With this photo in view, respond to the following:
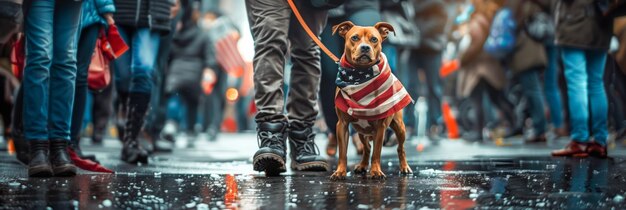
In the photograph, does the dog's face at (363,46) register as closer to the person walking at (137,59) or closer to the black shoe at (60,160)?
the black shoe at (60,160)

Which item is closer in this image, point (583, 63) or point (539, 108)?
point (583, 63)

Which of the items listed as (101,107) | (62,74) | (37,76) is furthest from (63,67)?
(101,107)

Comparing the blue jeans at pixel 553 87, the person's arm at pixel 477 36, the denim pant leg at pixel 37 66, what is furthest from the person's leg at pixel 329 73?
the person's arm at pixel 477 36

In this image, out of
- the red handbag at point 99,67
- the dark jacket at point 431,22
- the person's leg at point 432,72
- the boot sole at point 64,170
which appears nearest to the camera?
the boot sole at point 64,170

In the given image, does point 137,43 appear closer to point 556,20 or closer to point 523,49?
point 556,20

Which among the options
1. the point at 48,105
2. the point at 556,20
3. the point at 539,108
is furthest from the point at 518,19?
the point at 48,105

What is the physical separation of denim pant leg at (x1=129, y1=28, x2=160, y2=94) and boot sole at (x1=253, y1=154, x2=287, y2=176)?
7.12 ft

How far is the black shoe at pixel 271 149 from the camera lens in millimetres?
5113

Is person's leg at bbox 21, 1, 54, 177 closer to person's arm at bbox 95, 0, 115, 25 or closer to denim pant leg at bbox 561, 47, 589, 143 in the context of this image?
person's arm at bbox 95, 0, 115, 25

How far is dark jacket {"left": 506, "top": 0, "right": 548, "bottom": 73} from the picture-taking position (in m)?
11.6

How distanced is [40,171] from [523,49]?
7781 millimetres

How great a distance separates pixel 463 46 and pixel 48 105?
780 cm

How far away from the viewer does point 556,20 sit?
7641 millimetres

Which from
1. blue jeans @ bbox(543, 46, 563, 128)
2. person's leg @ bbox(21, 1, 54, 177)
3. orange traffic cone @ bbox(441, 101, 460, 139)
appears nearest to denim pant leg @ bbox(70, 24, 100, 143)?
person's leg @ bbox(21, 1, 54, 177)
